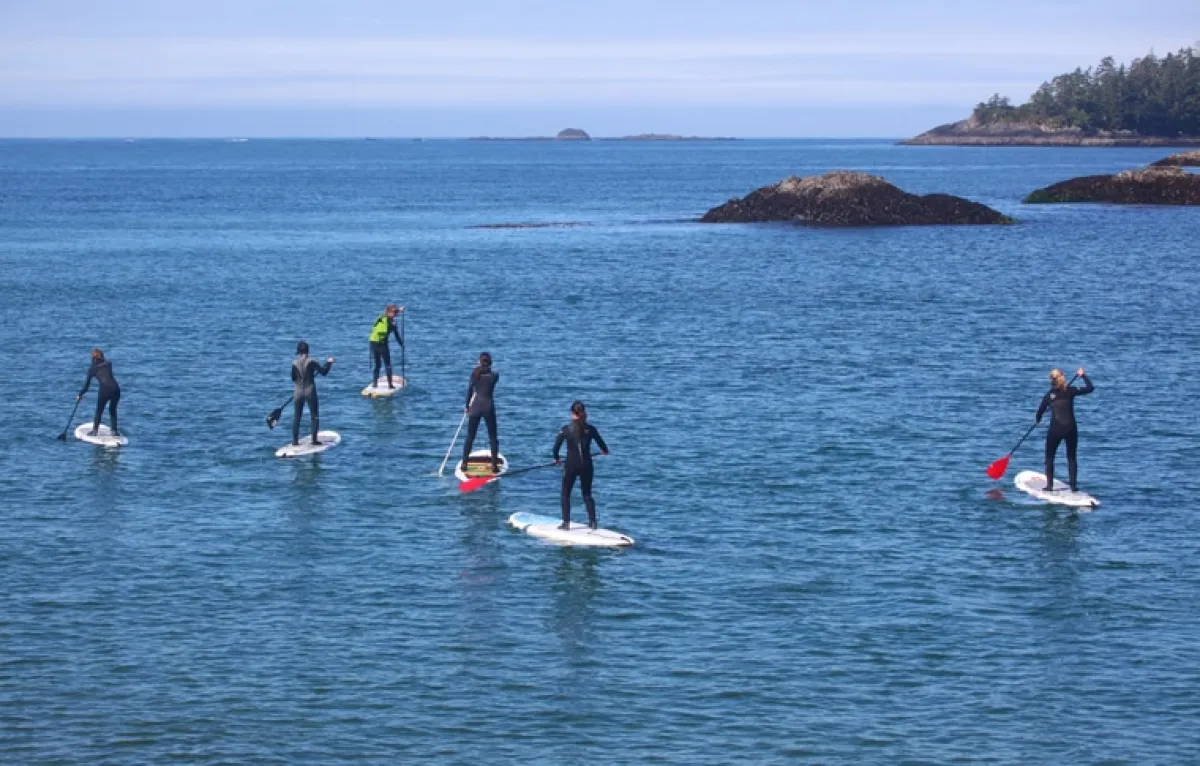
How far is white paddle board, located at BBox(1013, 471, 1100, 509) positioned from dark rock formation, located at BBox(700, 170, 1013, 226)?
240 ft

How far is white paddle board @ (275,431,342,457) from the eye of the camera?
103ft

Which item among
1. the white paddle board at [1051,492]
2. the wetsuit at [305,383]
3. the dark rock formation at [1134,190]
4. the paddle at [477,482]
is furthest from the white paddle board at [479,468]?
the dark rock formation at [1134,190]

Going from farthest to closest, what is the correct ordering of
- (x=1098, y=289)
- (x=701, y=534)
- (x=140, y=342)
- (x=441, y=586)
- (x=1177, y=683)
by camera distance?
(x=1098, y=289), (x=140, y=342), (x=701, y=534), (x=441, y=586), (x=1177, y=683)

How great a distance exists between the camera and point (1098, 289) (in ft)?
214

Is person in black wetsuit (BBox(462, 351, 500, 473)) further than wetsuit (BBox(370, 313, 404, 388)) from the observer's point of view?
No

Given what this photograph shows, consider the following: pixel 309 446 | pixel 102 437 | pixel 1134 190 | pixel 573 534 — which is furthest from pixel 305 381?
pixel 1134 190

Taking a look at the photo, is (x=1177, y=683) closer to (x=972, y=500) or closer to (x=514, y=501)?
(x=972, y=500)

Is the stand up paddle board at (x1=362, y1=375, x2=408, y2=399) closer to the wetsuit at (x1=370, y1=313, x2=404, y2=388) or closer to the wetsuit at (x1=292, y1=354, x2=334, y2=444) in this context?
the wetsuit at (x1=370, y1=313, x2=404, y2=388)

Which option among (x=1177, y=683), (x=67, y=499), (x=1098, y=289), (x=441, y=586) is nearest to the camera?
(x=1177, y=683)

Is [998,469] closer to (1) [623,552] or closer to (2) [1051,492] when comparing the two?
(2) [1051,492]

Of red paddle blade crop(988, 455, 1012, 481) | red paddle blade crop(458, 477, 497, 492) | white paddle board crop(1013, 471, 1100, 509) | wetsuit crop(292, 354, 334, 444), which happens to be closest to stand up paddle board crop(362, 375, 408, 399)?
wetsuit crop(292, 354, 334, 444)

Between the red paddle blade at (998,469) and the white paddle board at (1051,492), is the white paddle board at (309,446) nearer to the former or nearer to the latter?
the red paddle blade at (998,469)

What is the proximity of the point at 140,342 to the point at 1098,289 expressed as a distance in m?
40.7

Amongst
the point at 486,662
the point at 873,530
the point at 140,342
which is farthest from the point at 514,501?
the point at 140,342
